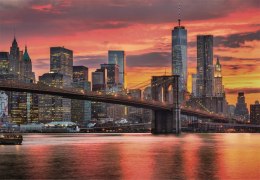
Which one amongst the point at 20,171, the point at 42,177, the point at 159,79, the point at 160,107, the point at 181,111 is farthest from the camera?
the point at 159,79

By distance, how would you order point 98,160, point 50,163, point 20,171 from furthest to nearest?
point 98,160 → point 50,163 → point 20,171

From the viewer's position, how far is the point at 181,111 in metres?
146

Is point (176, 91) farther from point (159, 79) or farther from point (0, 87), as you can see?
point (0, 87)

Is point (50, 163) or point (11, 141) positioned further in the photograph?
point (11, 141)

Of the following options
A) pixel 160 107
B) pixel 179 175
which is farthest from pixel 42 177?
pixel 160 107

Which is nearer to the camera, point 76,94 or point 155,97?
point 76,94

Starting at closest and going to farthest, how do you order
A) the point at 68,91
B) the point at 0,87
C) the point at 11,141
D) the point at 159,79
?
1. the point at 11,141
2. the point at 0,87
3. the point at 68,91
4. the point at 159,79

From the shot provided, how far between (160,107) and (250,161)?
8275 centimetres

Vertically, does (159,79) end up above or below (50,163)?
above

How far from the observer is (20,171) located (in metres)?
40.8

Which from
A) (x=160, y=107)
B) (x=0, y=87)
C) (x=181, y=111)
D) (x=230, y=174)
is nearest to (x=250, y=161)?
(x=230, y=174)

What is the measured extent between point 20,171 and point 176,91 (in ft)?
355

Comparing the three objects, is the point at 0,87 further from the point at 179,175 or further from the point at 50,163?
the point at 179,175

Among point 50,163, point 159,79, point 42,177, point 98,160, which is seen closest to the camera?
point 42,177
